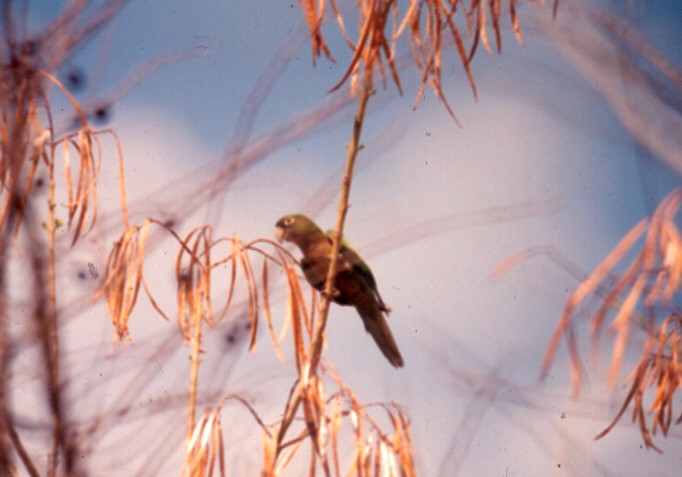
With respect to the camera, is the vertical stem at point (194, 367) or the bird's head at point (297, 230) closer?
the vertical stem at point (194, 367)

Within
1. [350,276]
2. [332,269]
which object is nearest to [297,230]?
[350,276]

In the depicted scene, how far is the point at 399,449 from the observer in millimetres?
661

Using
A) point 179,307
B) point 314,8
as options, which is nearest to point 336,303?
point 179,307

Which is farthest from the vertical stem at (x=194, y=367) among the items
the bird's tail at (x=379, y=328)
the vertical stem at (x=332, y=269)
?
the bird's tail at (x=379, y=328)

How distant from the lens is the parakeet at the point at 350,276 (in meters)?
0.82

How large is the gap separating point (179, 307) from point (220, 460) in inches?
5.5

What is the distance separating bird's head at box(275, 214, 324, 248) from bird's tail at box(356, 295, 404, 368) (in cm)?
9

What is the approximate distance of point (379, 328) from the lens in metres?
0.85

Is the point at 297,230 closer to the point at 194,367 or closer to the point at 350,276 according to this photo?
the point at 350,276

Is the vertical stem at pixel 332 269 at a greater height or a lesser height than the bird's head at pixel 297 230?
lesser

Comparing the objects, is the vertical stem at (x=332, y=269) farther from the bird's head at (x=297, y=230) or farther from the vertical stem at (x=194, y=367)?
the bird's head at (x=297, y=230)

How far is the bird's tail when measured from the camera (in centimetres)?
83

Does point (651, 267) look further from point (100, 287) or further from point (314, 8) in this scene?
point (100, 287)

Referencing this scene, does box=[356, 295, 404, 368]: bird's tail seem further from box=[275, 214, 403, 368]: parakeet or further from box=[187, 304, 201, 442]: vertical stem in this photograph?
box=[187, 304, 201, 442]: vertical stem
